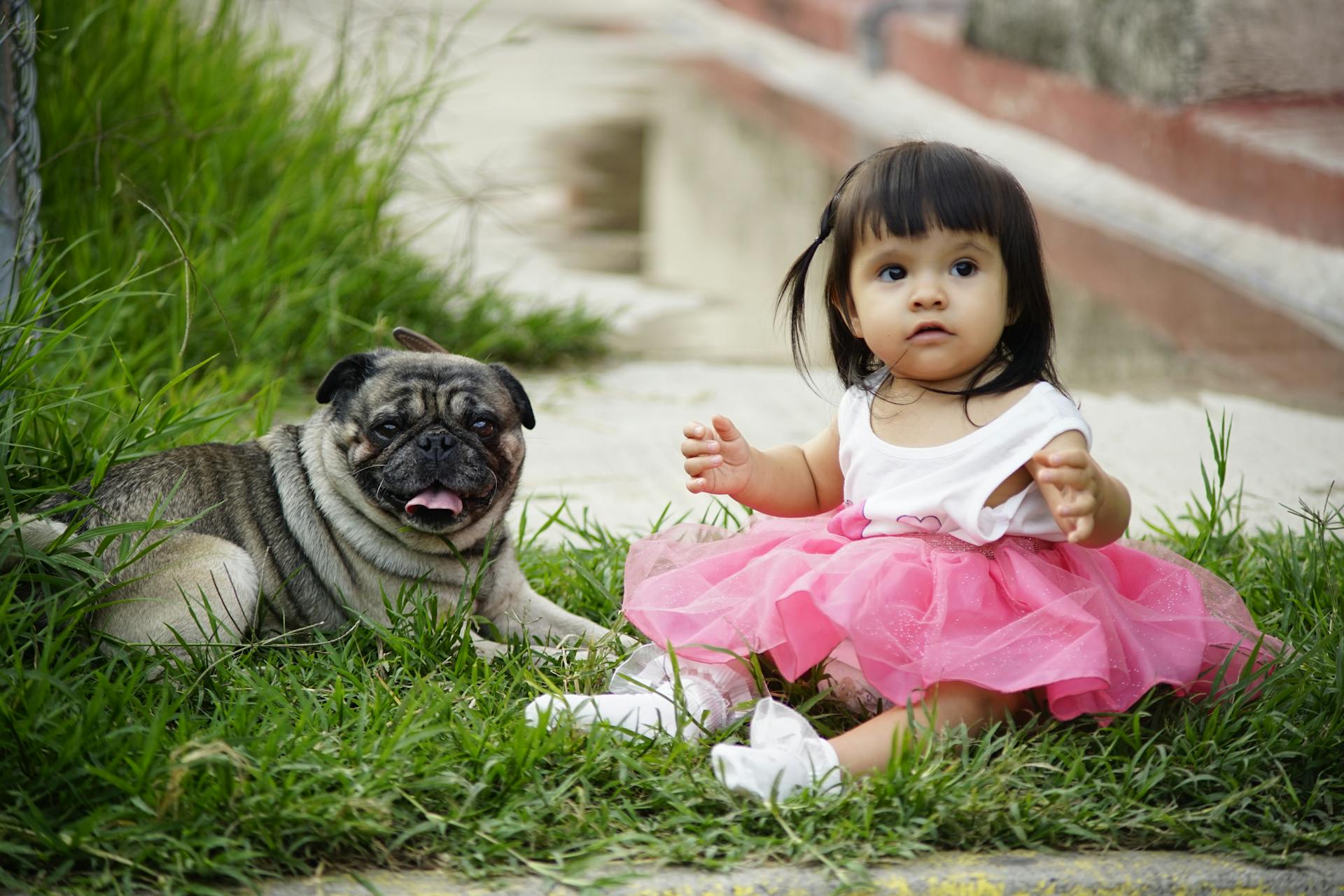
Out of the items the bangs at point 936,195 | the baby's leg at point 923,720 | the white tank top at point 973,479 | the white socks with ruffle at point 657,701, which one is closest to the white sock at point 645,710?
the white socks with ruffle at point 657,701

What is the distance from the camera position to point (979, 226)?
2.69 meters

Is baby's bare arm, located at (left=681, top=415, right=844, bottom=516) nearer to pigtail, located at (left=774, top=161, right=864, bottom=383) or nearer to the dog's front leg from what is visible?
pigtail, located at (left=774, top=161, right=864, bottom=383)

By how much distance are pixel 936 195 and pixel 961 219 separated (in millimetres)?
70

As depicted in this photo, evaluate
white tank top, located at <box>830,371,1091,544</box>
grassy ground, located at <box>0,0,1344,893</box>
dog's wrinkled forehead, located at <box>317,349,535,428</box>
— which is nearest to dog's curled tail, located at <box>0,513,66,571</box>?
Answer: grassy ground, located at <box>0,0,1344,893</box>

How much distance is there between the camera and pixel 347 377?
3.07 m

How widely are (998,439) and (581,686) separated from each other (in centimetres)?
100

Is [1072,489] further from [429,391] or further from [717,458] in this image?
[429,391]

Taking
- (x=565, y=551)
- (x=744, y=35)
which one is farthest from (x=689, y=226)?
(x=744, y=35)

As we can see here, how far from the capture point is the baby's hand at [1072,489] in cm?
246

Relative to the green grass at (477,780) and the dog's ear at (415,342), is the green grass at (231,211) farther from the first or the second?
the green grass at (477,780)

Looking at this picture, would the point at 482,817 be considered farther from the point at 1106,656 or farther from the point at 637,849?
the point at 1106,656

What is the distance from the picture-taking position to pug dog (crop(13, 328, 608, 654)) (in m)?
2.85

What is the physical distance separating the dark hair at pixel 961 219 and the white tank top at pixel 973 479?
0.10 meters

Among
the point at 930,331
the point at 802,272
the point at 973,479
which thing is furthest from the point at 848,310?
the point at 973,479
